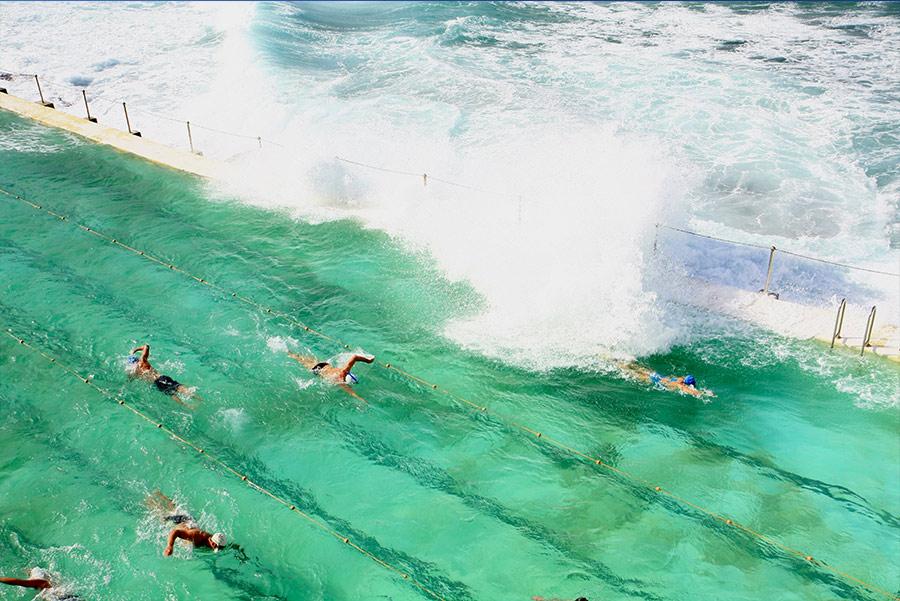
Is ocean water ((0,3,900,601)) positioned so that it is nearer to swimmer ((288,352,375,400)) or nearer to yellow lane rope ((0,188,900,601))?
yellow lane rope ((0,188,900,601))

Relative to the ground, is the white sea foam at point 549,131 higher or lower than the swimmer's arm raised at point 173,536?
higher

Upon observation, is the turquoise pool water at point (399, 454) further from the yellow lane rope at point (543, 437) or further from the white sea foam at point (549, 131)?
the white sea foam at point (549, 131)

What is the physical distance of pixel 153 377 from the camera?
43.9 ft

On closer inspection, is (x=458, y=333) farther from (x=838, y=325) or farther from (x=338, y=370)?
(x=838, y=325)

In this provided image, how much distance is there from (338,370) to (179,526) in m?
4.11

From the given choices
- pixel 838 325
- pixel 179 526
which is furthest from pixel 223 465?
pixel 838 325

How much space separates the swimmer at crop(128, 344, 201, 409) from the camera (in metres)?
13.1

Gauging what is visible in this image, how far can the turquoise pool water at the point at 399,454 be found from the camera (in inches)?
403

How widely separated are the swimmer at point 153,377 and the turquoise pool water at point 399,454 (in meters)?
0.24

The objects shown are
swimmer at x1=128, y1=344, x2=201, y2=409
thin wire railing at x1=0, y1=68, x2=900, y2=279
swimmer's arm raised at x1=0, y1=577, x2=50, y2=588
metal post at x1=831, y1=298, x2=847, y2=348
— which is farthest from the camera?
thin wire railing at x1=0, y1=68, x2=900, y2=279

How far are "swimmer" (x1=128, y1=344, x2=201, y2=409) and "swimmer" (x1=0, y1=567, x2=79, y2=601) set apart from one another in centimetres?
373

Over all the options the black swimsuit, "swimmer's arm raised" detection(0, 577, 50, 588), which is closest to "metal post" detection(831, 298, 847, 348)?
the black swimsuit

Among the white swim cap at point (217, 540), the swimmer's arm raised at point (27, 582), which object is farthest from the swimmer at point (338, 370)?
the swimmer's arm raised at point (27, 582)

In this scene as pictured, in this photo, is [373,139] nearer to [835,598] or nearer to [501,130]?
[501,130]
